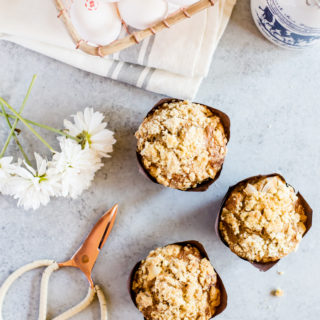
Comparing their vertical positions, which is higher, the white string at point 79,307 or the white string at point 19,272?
the white string at point 19,272

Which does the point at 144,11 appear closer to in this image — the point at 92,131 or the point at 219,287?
the point at 92,131

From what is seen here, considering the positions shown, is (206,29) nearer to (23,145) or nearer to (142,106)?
(142,106)

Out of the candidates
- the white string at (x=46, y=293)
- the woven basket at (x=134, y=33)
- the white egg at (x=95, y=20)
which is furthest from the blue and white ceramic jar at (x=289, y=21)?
the white string at (x=46, y=293)

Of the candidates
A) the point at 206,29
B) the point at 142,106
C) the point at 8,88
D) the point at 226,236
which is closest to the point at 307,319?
the point at 226,236

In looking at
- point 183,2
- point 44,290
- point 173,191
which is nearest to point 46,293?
point 44,290

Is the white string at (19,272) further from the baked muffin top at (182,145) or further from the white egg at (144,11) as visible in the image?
the white egg at (144,11)
